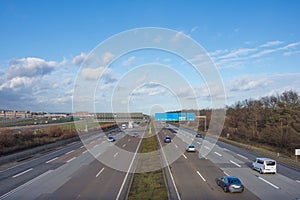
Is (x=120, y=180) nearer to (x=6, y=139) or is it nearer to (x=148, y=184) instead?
(x=148, y=184)

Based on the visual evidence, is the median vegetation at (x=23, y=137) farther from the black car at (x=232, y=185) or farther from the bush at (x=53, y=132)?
the black car at (x=232, y=185)

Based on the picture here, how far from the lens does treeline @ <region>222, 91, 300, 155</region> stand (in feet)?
166

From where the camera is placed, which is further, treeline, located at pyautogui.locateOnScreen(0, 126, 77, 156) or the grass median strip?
treeline, located at pyautogui.locateOnScreen(0, 126, 77, 156)

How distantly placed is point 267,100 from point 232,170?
50.5 meters

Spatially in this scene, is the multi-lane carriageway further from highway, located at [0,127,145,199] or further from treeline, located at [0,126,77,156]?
treeline, located at [0,126,77,156]

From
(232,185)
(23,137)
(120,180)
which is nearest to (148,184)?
(120,180)

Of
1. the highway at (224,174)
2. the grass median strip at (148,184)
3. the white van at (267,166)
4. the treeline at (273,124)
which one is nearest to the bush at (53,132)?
the grass median strip at (148,184)

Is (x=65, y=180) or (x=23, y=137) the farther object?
(x=23, y=137)

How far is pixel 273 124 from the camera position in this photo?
58906mm

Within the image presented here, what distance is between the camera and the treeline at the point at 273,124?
50469 mm

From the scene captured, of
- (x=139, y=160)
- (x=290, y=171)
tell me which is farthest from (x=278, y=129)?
(x=139, y=160)

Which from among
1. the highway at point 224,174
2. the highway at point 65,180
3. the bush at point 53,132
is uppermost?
the bush at point 53,132

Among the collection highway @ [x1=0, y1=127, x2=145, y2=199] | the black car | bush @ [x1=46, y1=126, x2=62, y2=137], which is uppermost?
bush @ [x1=46, y1=126, x2=62, y2=137]

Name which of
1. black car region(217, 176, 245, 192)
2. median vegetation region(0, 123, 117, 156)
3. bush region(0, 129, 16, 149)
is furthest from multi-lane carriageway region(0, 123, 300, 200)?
bush region(0, 129, 16, 149)
